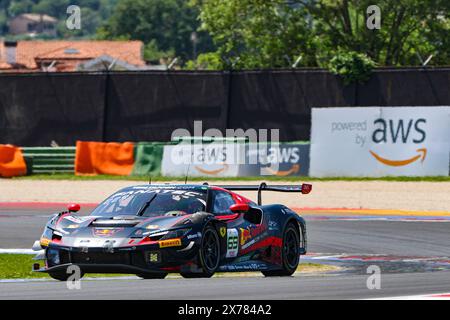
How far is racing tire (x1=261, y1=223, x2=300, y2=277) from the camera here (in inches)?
618

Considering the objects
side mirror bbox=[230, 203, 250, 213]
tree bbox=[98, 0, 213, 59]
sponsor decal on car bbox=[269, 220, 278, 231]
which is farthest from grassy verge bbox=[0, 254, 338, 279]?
tree bbox=[98, 0, 213, 59]

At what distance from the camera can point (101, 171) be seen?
38594 millimetres

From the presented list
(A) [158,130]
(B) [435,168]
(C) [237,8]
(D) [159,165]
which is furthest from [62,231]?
(C) [237,8]

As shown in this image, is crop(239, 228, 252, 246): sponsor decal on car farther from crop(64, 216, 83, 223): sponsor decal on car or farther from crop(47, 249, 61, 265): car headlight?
crop(47, 249, 61, 265): car headlight

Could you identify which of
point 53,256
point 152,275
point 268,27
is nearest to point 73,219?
point 53,256

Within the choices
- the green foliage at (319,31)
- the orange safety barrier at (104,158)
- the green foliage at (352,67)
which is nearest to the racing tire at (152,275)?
the orange safety barrier at (104,158)

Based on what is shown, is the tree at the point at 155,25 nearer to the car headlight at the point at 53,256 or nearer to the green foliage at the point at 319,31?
the green foliage at the point at 319,31

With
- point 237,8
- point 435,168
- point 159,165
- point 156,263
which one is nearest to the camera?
point 156,263

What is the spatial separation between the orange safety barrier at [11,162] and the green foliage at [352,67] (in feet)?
34.5

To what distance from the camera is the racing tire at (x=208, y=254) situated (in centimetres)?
1393

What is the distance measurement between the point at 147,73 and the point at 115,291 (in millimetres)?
31096

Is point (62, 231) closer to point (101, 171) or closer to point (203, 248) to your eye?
point (203, 248)

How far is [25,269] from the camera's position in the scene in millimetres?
17328

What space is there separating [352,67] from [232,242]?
24.8m
